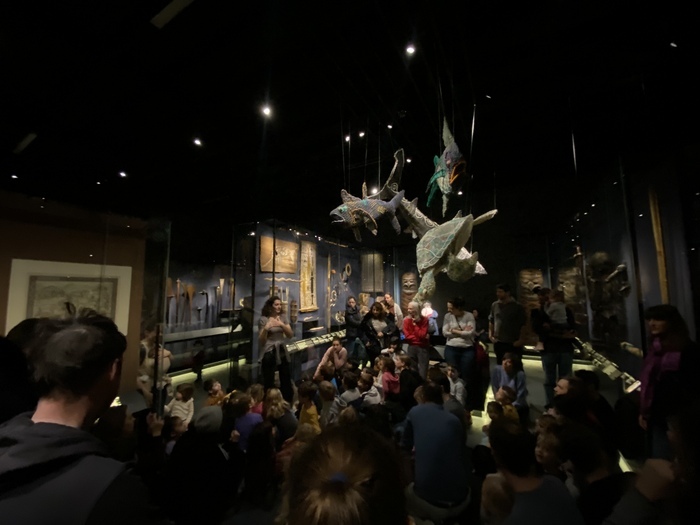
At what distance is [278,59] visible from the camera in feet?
8.05

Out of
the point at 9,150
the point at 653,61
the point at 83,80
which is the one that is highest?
the point at 653,61

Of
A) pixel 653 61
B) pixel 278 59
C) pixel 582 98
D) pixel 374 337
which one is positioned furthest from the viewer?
pixel 374 337

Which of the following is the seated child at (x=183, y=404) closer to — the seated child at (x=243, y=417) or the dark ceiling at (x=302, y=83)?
the seated child at (x=243, y=417)

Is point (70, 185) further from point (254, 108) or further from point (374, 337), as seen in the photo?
point (374, 337)

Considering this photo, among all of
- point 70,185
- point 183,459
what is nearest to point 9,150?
point 70,185

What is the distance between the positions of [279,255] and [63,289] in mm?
3005

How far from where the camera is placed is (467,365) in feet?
12.7

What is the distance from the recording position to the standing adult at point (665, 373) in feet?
6.05

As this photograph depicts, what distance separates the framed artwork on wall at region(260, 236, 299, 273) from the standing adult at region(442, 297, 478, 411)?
297cm

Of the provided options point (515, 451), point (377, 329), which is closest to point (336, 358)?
point (377, 329)

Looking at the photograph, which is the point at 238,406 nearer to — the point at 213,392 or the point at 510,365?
the point at 213,392

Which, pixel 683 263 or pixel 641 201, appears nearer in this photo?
pixel 683 263

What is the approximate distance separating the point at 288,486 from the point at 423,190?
188 inches

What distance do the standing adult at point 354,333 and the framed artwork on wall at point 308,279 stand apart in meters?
0.77
